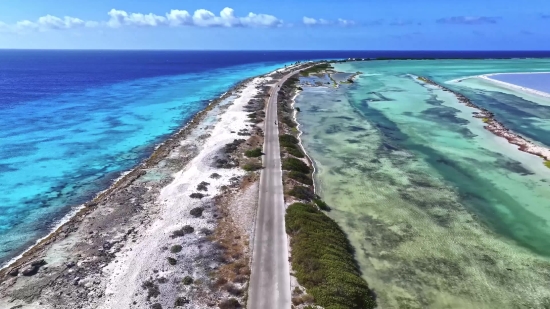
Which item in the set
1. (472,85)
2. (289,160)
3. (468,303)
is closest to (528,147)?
(289,160)

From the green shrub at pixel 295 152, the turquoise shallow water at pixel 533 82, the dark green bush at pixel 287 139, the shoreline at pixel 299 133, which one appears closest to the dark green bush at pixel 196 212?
the shoreline at pixel 299 133

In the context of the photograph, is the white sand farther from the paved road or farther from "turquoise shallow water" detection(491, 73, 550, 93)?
"turquoise shallow water" detection(491, 73, 550, 93)

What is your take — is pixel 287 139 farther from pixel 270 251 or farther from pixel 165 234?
pixel 270 251

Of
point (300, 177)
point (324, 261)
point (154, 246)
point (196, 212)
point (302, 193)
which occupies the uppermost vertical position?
point (302, 193)

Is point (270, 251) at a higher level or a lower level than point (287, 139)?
lower

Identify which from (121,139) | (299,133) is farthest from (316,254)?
(121,139)

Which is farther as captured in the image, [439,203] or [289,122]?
→ [289,122]
